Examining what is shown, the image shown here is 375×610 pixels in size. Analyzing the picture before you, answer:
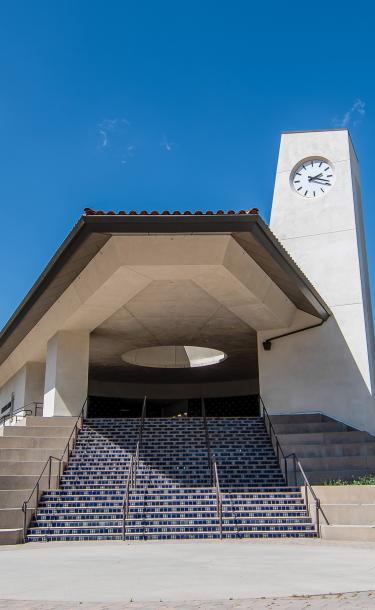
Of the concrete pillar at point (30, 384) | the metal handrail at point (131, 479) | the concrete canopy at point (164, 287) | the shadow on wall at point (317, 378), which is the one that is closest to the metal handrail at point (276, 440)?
the shadow on wall at point (317, 378)

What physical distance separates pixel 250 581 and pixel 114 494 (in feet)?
27.3

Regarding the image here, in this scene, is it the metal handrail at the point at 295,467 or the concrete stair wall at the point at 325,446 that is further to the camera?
the concrete stair wall at the point at 325,446

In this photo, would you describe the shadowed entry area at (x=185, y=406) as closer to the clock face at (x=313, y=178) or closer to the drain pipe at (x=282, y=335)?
the drain pipe at (x=282, y=335)

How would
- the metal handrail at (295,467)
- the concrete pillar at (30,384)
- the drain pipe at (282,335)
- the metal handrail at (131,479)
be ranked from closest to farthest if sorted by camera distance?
1. the metal handrail at (131,479)
2. the metal handrail at (295,467)
3. the drain pipe at (282,335)
4. the concrete pillar at (30,384)

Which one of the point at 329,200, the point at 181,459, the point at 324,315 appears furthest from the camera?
the point at 329,200

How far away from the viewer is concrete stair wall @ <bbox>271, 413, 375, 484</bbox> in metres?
14.9

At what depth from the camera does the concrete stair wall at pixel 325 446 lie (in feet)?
49.0

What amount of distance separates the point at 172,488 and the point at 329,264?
29.4ft

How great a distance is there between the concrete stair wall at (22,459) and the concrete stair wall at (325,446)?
602 cm

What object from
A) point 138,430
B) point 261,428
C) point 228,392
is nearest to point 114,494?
point 138,430

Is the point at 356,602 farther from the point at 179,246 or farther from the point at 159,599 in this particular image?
the point at 179,246

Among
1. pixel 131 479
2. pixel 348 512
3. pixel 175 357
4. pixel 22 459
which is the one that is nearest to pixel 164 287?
pixel 131 479

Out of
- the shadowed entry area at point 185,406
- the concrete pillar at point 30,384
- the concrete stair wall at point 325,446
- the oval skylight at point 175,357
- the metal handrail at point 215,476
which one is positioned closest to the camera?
the metal handrail at point 215,476

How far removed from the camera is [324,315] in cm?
1867
